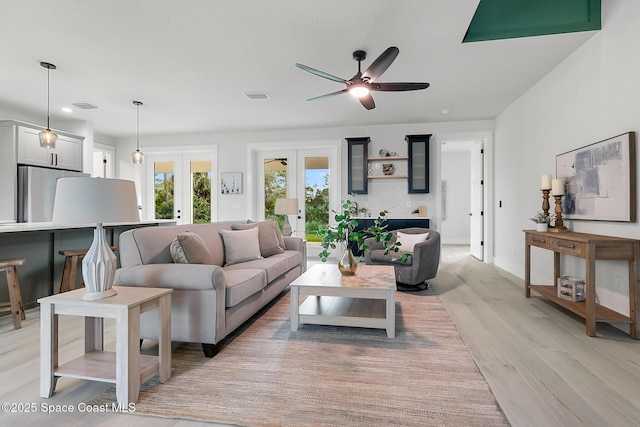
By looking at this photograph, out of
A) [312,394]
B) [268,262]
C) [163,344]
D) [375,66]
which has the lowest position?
[312,394]

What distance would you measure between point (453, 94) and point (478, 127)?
1709mm

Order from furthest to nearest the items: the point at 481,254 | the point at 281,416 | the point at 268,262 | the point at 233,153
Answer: the point at 233,153, the point at 481,254, the point at 268,262, the point at 281,416

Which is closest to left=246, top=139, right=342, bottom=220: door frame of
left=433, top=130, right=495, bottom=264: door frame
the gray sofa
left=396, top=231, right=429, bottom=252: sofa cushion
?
left=433, top=130, right=495, bottom=264: door frame

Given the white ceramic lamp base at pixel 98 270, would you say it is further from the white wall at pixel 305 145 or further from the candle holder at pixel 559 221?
the white wall at pixel 305 145

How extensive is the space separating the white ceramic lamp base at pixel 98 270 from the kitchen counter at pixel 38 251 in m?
1.47

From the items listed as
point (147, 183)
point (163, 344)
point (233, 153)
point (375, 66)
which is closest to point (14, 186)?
point (147, 183)

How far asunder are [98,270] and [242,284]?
973 millimetres

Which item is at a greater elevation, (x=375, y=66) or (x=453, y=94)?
(x=453, y=94)

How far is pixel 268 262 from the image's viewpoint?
3.35m

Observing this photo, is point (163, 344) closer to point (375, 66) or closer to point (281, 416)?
point (281, 416)

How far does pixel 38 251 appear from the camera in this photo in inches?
132

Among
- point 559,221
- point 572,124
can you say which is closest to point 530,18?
point 572,124

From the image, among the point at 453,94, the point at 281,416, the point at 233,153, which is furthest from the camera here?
the point at 233,153

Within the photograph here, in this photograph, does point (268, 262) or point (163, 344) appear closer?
point (163, 344)
